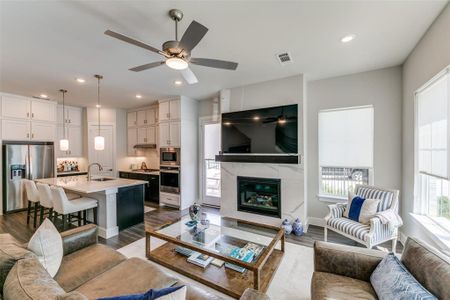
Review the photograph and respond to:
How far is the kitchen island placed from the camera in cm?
319

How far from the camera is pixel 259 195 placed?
394 cm

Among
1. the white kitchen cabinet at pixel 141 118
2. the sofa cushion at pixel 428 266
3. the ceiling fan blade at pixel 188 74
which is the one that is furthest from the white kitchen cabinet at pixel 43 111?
the sofa cushion at pixel 428 266

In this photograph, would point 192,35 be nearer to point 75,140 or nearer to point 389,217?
point 389,217

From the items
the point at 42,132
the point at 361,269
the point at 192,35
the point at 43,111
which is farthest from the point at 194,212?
the point at 43,111

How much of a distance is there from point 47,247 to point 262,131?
10.7ft

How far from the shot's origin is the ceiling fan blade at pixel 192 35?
4.93 ft

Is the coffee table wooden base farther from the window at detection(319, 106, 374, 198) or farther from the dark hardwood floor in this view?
the window at detection(319, 106, 374, 198)

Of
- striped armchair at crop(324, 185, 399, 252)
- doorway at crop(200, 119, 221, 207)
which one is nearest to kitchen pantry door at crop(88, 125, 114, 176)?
Result: doorway at crop(200, 119, 221, 207)

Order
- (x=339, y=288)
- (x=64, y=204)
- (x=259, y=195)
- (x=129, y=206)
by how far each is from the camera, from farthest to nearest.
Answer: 1. (x=259, y=195)
2. (x=129, y=206)
3. (x=64, y=204)
4. (x=339, y=288)

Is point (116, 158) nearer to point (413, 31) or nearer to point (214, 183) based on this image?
point (214, 183)

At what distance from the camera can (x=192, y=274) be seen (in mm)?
2023

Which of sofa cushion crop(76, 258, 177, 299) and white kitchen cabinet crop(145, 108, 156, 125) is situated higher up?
white kitchen cabinet crop(145, 108, 156, 125)

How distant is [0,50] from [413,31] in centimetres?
511

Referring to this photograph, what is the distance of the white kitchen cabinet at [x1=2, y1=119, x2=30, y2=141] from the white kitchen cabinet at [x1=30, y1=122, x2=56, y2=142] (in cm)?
11
